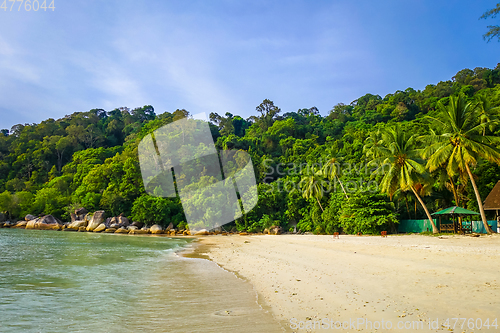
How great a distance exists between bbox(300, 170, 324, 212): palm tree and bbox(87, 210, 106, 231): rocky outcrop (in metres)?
29.4

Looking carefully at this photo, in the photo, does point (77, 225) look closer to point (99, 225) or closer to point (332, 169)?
point (99, 225)

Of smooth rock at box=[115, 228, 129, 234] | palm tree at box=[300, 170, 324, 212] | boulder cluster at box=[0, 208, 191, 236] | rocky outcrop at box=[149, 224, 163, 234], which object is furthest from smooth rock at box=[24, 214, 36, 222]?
palm tree at box=[300, 170, 324, 212]

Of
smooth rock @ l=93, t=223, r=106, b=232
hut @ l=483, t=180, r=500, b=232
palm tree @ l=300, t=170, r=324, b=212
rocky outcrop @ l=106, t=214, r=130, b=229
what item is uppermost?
palm tree @ l=300, t=170, r=324, b=212

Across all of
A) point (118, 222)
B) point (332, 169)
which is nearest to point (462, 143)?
point (332, 169)

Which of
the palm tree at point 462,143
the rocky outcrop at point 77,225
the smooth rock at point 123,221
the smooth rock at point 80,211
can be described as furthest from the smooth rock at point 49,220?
the palm tree at point 462,143

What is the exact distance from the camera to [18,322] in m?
5.24

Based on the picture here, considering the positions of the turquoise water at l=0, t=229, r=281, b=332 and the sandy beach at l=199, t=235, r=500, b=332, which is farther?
the turquoise water at l=0, t=229, r=281, b=332

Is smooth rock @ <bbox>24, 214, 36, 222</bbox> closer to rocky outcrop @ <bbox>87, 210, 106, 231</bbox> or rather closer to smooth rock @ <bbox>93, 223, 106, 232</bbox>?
rocky outcrop @ <bbox>87, 210, 106, 231</bbox>

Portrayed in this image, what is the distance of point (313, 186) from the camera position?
33250 millimetres

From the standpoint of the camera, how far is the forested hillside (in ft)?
71.6

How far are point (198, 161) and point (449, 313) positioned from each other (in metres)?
47.4

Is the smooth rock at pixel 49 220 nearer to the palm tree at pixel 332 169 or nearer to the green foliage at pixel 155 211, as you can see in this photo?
the green foliage at pixel 155 211

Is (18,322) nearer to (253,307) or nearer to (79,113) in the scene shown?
(253,307)

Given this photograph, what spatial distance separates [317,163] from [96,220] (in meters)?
32.5
